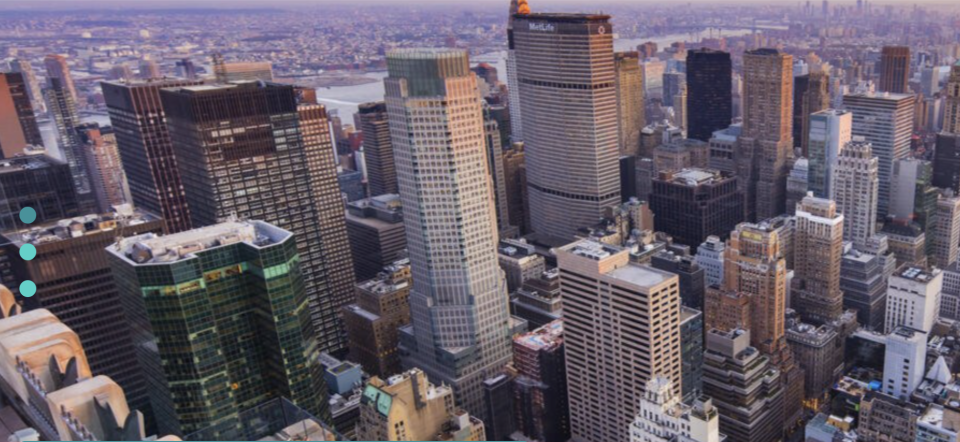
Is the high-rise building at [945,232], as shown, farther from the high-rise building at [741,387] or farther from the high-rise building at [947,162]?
the high-rise building at [741,387]

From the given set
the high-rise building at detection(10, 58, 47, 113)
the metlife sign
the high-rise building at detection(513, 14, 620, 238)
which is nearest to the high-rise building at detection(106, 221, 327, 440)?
the high-rise building at detection(10, 58, 47, 113)

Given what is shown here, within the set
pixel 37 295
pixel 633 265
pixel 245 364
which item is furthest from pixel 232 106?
pixel 633 265

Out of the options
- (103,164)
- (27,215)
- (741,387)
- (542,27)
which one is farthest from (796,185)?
(27,215)

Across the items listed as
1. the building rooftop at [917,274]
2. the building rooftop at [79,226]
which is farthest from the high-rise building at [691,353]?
the building rooftop at [79,226]

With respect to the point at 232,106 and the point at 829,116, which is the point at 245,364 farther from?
the point at 829,116

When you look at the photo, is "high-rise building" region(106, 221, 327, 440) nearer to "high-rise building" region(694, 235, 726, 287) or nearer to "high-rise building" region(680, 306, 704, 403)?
"high-rise building" region(680, 306, 704, 403)

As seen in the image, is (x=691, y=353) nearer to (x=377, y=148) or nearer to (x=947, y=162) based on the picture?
(x=377, y=148)
